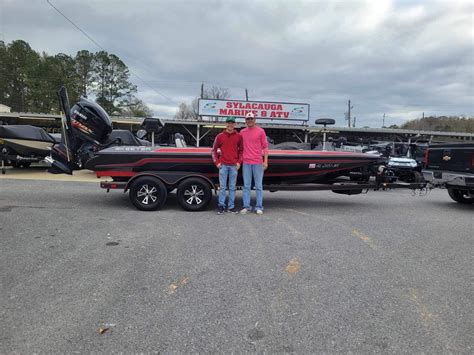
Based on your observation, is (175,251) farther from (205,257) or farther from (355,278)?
(355,278)

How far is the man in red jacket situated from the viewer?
6730 mm

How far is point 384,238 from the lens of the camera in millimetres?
5340

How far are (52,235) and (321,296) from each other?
3828 millimetres

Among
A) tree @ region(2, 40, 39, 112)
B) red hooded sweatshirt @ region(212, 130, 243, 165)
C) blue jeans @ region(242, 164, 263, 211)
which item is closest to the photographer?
red hooded sweatshirt @ region(212, 130, 243, 165)

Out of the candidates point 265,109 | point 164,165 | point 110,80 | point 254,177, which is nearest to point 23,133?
point 164,165

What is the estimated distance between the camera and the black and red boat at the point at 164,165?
6957mm

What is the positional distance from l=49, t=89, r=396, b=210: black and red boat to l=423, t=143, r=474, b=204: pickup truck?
1685mm

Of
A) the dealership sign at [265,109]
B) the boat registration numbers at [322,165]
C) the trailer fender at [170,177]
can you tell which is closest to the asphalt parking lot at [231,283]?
the trailer fender at [170,177]

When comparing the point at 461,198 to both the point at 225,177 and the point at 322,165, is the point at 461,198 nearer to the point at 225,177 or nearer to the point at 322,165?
the point at 322,165

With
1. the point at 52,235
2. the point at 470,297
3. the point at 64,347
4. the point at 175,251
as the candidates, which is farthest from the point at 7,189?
the point at 470,297

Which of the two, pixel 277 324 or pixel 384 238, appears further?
pixel 384 238

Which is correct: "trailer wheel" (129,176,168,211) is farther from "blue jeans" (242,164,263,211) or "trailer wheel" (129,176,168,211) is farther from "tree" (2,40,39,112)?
"tree" (2,40,39,112)

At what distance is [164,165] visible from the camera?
7.12m

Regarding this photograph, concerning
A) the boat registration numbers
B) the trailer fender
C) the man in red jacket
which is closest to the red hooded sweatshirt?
the man in red jacket
